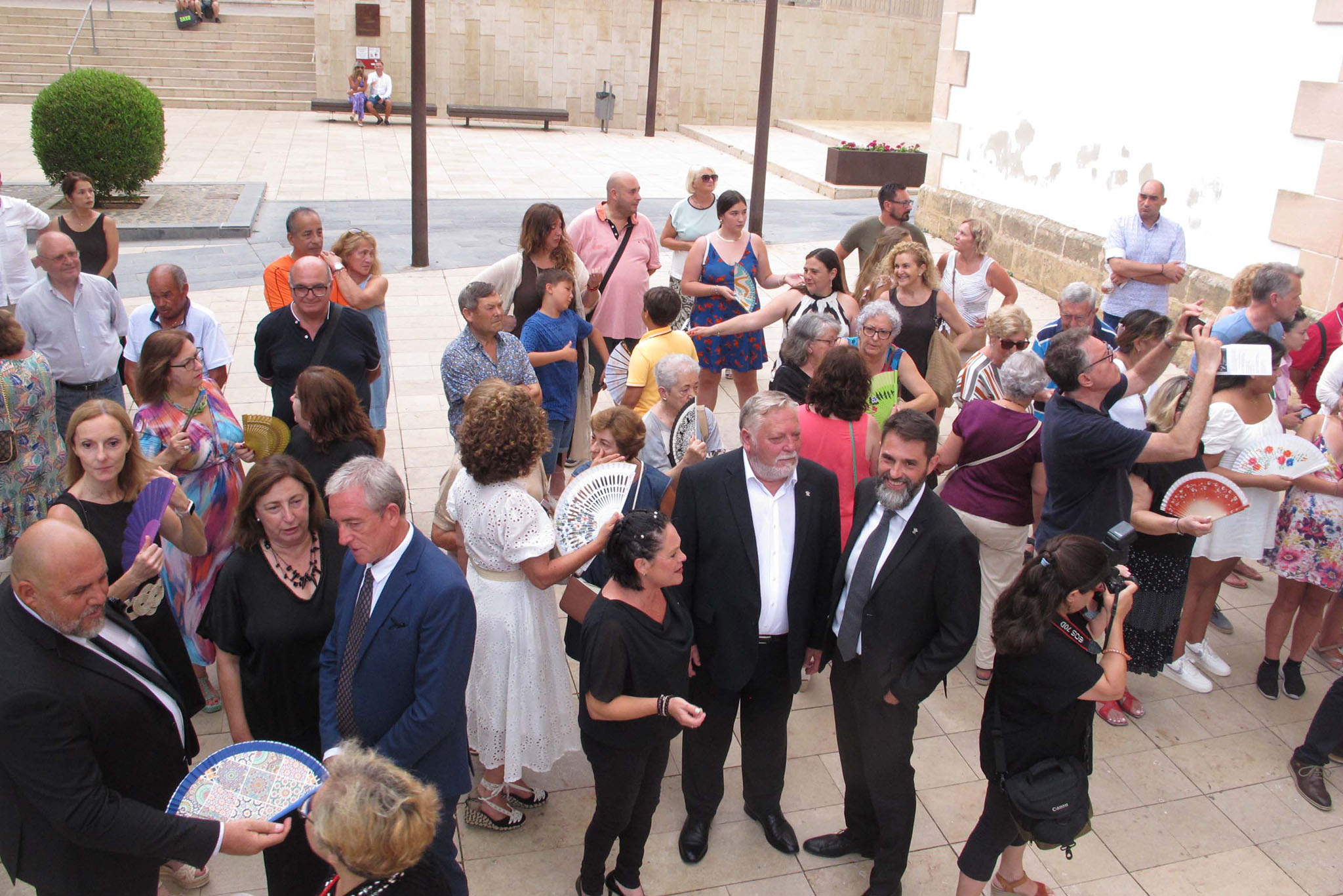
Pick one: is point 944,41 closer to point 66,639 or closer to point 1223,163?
point 1223,163

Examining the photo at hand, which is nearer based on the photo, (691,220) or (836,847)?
(836,847)

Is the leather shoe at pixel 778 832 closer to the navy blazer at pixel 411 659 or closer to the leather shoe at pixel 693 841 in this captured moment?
the leather shoe at pixel 693 841

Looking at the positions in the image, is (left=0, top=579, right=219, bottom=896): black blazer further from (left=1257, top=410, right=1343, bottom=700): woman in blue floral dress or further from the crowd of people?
(left=1257, top=410, right=1343, bottom=700): woman in blue floral dress

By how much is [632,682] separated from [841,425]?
5.39ft

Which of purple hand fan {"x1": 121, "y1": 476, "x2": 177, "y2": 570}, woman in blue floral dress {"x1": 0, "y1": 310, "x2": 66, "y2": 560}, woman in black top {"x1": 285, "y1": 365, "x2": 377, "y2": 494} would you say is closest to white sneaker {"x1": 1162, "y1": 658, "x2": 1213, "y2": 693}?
woman in black top {"x1": 285, "y1": 365, "x2": 377, "y2": 494}

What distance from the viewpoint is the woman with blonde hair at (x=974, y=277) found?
6887mm

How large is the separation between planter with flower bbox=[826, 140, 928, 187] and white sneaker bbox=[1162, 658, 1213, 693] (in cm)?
1342

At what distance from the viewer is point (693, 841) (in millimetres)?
3951

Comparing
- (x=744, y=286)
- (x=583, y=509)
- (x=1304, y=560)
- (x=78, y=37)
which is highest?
(x=78, y=37)

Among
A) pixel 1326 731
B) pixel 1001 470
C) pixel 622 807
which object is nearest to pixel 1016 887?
pixel 622 807

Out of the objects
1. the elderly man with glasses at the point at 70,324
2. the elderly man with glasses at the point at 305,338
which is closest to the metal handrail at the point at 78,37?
the elderly man with glasses at the point at 70,324

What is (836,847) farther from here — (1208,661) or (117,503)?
(117,503)

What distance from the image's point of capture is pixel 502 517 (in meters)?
3.67

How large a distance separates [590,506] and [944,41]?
37.9ft
